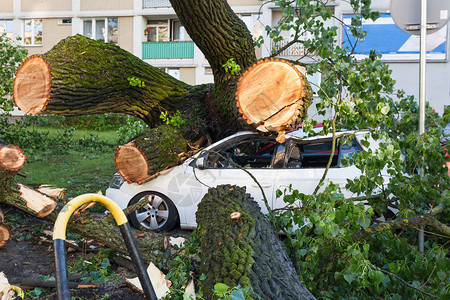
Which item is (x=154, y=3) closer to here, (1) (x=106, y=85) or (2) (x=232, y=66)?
(2) (x=232, y=66)

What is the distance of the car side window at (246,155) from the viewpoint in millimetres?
6133

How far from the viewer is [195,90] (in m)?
6.72

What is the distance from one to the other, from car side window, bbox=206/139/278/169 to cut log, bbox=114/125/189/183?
44cm

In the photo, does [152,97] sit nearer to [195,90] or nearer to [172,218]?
[195,90]

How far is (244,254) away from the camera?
2875 mm

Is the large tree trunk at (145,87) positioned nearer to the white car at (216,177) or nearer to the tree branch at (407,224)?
the white car at (216,177)

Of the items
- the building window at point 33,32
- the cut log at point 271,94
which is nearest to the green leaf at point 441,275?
the cut log at point 271,94

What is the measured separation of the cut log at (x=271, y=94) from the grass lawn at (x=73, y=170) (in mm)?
4415

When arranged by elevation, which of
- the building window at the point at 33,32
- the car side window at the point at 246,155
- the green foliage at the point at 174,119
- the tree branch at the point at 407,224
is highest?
the building window at the point at 33,32

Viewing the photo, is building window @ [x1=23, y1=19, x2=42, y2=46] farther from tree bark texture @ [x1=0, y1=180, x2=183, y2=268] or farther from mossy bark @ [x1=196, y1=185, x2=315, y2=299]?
mossy bark @ [x1=196, y1=185, x2=315, y2=299]

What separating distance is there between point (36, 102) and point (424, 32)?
3942 mm

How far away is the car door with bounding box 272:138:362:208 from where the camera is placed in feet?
18.5

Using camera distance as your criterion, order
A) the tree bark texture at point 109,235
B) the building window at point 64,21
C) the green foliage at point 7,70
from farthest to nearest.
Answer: the building window at point 64,21
the green foliage at point 7,70
the tree bark texture at point 109,235

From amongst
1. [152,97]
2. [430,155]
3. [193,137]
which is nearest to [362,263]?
[430,155]
